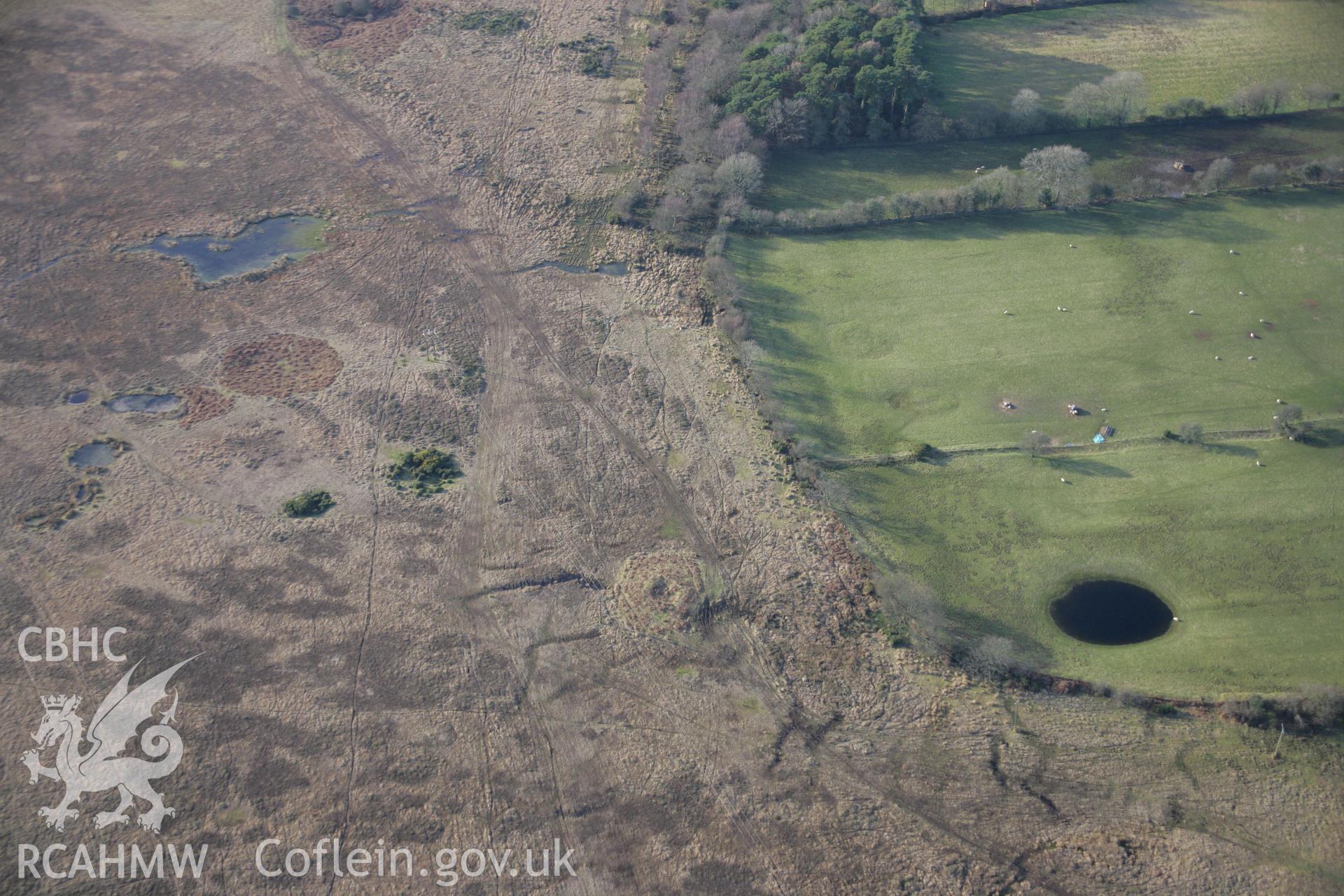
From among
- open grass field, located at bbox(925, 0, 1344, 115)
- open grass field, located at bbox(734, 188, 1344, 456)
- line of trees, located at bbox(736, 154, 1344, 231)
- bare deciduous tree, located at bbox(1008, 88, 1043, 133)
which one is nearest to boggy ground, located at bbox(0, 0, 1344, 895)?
open grass field, located at bbox(734, 188, 1344, 456)

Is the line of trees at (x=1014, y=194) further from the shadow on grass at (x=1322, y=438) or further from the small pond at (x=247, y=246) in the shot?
the small pond at (x=247, y=246)

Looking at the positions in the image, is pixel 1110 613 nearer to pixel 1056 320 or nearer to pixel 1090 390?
pixel 1090 390

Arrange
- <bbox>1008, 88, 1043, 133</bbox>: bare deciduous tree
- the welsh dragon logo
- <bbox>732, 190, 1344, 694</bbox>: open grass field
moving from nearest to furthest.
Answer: the welsh dragon logo
<bbox>732, 190, 1344, 694</bbox>: open grass field
<bbox>1008, 88, 1043, 133</bbox>: bare deciduous tree

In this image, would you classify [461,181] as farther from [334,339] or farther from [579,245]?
[334,339]

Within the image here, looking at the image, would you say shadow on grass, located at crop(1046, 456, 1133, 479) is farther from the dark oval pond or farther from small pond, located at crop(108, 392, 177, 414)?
small pond, located at crop(108, 392, 177, 414)

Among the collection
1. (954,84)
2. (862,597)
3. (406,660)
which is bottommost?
(406,660)

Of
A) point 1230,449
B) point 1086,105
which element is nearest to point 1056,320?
point 1230,449

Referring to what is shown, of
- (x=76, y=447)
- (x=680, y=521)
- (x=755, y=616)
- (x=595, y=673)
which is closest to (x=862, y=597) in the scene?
(x=755, y=616)
